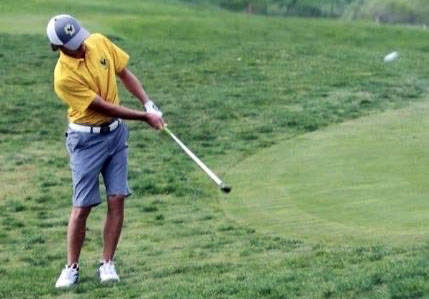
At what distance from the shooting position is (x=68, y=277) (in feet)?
25.8

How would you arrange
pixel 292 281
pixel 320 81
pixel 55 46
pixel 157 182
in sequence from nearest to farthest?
pixel 292 281 < pixel 55 46 < pixel 157 182 < pixel 320 81

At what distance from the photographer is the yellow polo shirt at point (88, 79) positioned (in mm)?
7625

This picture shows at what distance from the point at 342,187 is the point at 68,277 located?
8.93 feet

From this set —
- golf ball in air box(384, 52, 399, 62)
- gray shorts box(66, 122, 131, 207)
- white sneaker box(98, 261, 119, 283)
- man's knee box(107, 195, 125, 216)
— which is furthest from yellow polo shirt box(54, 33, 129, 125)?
golf ball in air box(384, 52, 399, 62)

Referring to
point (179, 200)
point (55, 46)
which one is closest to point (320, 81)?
point (179, 200)

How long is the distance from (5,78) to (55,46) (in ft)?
37.6

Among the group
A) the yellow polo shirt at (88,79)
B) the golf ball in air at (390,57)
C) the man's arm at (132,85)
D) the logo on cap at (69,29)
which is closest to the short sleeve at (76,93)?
the yellow polo shirt at (88,79)

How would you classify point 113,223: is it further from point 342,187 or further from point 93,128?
point 342,187

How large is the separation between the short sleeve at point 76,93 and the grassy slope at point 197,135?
3.71ft

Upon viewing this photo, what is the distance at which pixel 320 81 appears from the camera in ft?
59.1

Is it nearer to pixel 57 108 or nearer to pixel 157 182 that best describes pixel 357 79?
pixel 57 108

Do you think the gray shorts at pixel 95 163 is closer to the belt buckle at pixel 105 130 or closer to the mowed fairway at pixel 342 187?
the belt buckle at pixel 105 130

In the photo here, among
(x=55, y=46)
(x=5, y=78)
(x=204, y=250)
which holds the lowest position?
(x=5, y=78)

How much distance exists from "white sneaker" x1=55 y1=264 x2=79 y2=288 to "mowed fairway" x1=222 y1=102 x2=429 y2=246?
5.10 ft
